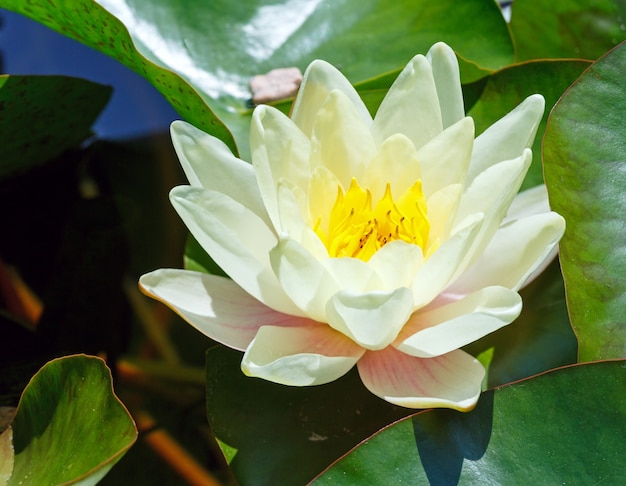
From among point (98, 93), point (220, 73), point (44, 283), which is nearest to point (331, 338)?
point (220, 73)

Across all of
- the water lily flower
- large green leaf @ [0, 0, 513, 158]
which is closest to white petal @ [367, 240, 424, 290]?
the water lily flower

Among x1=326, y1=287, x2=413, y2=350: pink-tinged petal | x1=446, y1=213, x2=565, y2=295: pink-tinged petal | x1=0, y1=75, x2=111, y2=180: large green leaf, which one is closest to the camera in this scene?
x1=326, y1=287, x2=413, y2=350: pink-tinged petal

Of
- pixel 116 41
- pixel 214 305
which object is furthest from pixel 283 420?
pixel 116 41

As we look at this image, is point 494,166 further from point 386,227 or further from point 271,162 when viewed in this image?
point 271,162

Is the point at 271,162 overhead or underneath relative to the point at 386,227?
overhead

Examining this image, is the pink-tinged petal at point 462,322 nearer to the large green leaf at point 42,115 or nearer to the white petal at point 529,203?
the white petal at point 529,203

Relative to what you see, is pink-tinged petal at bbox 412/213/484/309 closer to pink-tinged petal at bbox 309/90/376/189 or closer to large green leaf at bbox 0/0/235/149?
pink-tinged petal at bbox 309/90/376/189
